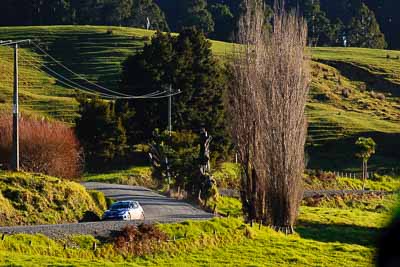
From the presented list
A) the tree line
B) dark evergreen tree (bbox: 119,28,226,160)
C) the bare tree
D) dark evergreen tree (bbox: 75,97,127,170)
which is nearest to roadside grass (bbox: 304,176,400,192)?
dark evergreen tree (bbox: 119,28,226,160)

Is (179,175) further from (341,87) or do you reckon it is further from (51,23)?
(51,23)

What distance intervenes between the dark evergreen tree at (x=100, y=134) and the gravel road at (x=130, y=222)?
7332 mm

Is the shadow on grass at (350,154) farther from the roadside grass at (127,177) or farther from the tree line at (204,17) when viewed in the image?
the tree line at (204,17)

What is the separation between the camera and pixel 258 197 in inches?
1347

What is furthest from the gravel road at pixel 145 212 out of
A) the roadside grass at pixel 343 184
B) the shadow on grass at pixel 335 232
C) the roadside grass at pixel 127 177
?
the shadow on grass at pixel 335 232

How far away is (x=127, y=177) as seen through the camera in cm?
5125

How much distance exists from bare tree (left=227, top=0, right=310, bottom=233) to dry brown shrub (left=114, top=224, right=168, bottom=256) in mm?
9703

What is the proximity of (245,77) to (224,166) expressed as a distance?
22.9 meters

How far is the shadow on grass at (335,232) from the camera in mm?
32219

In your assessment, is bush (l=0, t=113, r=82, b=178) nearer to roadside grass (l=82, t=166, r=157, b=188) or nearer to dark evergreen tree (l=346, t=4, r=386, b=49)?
roadside grass (l=82, t=166, r=157, b=188)

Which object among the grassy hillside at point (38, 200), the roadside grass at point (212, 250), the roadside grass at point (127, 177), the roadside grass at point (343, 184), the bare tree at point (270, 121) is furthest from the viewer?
the roadside grass at point (343, 184)

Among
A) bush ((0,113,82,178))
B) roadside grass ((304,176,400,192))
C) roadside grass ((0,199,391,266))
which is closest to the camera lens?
roadside grass ((0,199,391,266))

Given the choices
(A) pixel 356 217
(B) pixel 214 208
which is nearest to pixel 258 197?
(B) pixel 214 208

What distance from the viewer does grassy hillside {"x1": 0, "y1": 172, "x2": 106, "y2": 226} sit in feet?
99.8
